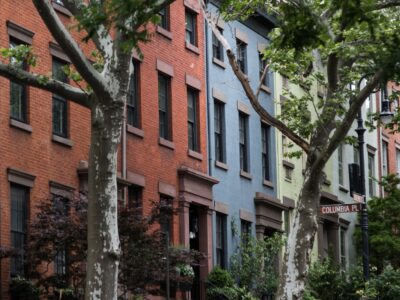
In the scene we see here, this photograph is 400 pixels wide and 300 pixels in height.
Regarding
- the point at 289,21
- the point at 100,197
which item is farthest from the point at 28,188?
the point at 289,21

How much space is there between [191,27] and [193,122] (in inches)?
121

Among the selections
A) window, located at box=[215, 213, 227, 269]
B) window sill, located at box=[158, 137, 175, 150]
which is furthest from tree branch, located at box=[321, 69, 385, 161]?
window, located at box=[215, 213, 227, 269]

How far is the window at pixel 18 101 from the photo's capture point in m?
28.5

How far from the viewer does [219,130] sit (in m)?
38.6

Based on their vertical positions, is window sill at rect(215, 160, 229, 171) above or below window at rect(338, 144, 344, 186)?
below

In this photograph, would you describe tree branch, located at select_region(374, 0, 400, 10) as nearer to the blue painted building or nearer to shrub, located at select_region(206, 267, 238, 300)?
shrub, located at select_region(206, 267, 238, 300)

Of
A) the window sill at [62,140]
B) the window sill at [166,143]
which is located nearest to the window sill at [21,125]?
the window sill at [62,140]

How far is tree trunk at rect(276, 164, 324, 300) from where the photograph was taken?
25547 mm

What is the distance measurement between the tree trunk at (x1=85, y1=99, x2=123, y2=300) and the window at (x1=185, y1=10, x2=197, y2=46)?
17823mm

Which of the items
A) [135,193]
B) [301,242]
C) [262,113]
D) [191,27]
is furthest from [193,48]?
[301,242]

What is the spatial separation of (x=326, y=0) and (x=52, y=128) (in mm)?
10656

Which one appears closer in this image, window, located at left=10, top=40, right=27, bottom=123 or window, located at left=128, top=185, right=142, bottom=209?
window, located at left=10, top=40, right=27, bottom=123

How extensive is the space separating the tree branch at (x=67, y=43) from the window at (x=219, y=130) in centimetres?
1865

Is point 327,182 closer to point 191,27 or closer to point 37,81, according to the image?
point 191,27
